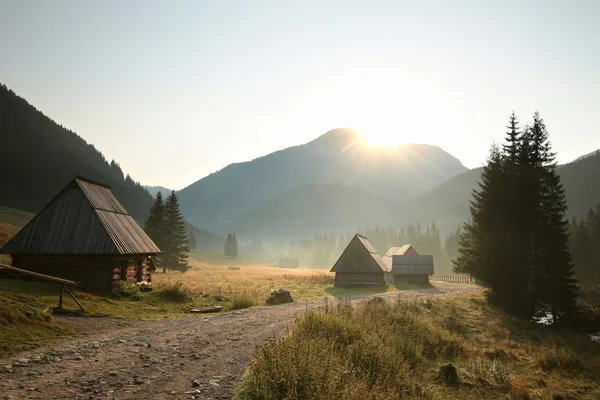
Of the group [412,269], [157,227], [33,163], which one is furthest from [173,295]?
[33,163]

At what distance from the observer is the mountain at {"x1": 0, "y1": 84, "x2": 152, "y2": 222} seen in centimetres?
11969

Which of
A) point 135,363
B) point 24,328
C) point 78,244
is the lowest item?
point 135,363

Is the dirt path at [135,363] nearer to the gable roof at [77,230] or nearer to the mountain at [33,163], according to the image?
the gable roof at [77,230]

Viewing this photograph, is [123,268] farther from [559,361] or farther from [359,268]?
[359,268]

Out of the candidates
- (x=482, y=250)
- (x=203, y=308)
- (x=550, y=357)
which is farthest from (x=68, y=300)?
(x=482, y=250)

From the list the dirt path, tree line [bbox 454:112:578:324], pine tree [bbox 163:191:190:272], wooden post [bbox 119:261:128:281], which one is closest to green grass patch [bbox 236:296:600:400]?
the dirt path

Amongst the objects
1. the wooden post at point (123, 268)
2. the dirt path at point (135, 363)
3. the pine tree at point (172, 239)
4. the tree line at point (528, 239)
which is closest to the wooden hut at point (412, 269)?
the tree line at point (528, 239)

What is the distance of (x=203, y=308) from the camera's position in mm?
20266

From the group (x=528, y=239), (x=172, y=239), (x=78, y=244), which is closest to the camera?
(x=78, y=244)

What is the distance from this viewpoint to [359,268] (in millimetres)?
42688

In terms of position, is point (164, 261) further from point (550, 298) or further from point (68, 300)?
point (550, 298)

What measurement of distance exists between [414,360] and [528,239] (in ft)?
77.7

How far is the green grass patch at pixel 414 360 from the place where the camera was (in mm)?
7012

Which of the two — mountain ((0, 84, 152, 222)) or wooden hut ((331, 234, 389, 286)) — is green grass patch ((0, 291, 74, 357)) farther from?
mountain ((0, 84, 152, 222))
